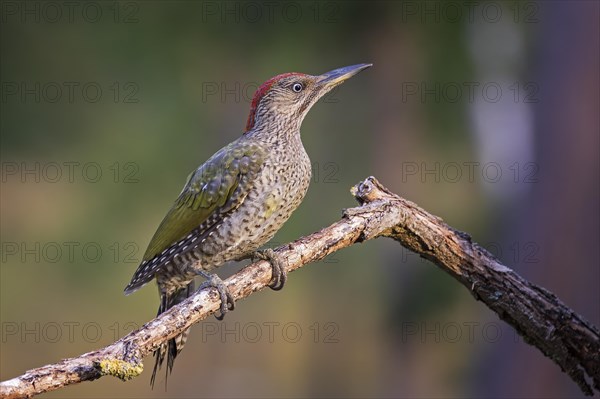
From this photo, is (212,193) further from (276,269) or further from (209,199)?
(276,269)

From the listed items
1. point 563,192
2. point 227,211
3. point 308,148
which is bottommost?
point 227,211

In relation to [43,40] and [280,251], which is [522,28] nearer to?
[43,40]

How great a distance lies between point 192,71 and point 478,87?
17.7 feet

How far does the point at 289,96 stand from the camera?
5.81 meters

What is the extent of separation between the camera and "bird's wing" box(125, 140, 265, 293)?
17.2 ft

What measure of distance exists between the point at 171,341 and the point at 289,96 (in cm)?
188

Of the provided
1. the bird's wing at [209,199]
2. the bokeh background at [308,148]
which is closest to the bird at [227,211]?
the bird's wing at [209,199]

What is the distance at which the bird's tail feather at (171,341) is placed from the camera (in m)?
5.29

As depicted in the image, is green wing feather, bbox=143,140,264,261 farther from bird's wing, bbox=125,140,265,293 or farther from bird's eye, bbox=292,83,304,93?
bird's eye, bbox=292,83,304,93

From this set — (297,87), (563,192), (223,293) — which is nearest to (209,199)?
(297,87)

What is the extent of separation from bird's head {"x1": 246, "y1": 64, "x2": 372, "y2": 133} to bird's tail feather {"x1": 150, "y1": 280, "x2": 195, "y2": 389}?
→ 4.04 feet

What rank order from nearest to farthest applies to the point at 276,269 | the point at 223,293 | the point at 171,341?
the point at 223,293 < the point at 276,269 < the point at 171,341

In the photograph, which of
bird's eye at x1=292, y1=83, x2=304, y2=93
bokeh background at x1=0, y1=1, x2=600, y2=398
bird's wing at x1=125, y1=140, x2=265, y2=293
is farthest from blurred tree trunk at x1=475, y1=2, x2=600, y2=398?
bird's wing at x1=125, y1=140, x2=265, y2=293

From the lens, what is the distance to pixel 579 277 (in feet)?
29.2
